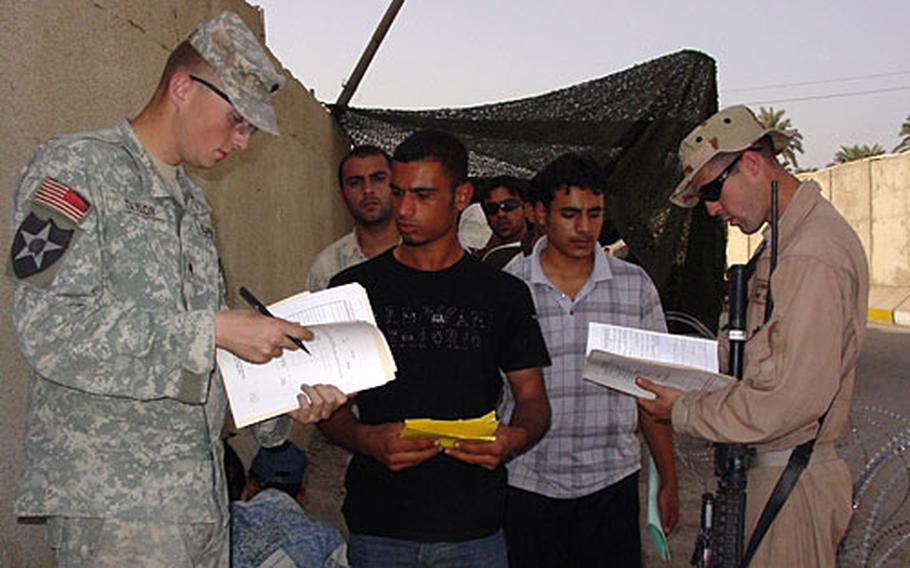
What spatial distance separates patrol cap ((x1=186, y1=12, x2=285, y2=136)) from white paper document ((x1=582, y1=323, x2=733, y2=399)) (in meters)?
1.22

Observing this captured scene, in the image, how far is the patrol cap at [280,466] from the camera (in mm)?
4688

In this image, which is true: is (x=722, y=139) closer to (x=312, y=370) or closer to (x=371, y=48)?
(x=312, y=370)

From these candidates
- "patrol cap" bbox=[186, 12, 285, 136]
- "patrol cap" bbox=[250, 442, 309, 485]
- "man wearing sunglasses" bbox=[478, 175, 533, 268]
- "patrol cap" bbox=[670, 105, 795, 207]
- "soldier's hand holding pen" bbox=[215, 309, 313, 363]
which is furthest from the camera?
"man wearing sunglasses" bbox=[478, 175, 533, 268]

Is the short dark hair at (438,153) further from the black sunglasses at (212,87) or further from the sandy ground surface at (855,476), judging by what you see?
the sandy ground surface at (855,476)

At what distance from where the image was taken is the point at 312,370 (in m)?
2.23

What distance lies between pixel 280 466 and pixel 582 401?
1858mm

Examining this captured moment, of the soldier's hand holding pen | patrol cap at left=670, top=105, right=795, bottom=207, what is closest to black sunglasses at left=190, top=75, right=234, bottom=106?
the soldier's hand holding pen

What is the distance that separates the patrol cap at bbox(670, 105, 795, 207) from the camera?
2.70 meters

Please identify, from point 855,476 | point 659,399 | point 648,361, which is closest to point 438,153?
point 648,361

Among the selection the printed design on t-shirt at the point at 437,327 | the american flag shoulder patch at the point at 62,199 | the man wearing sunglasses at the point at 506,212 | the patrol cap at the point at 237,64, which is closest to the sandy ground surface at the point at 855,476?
the printed design on t-shirt at the point at 437,327

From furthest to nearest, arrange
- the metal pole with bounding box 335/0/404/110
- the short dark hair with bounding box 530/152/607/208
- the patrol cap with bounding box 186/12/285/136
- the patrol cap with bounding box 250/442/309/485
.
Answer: the metal pole with bounding box 335/0/404/110 → the patrol cap with bounding box 250/442/309/485 → the short dark hair with bounding box 530/152/607/208 → the patrol cap with bounding box 186/12/285/136

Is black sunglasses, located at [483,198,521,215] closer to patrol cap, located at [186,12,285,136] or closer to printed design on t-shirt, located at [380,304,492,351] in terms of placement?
printed design on t-shirt, located at [380,304,492,351]

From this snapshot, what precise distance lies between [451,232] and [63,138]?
116cm

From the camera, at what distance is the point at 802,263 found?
2.47 metres
